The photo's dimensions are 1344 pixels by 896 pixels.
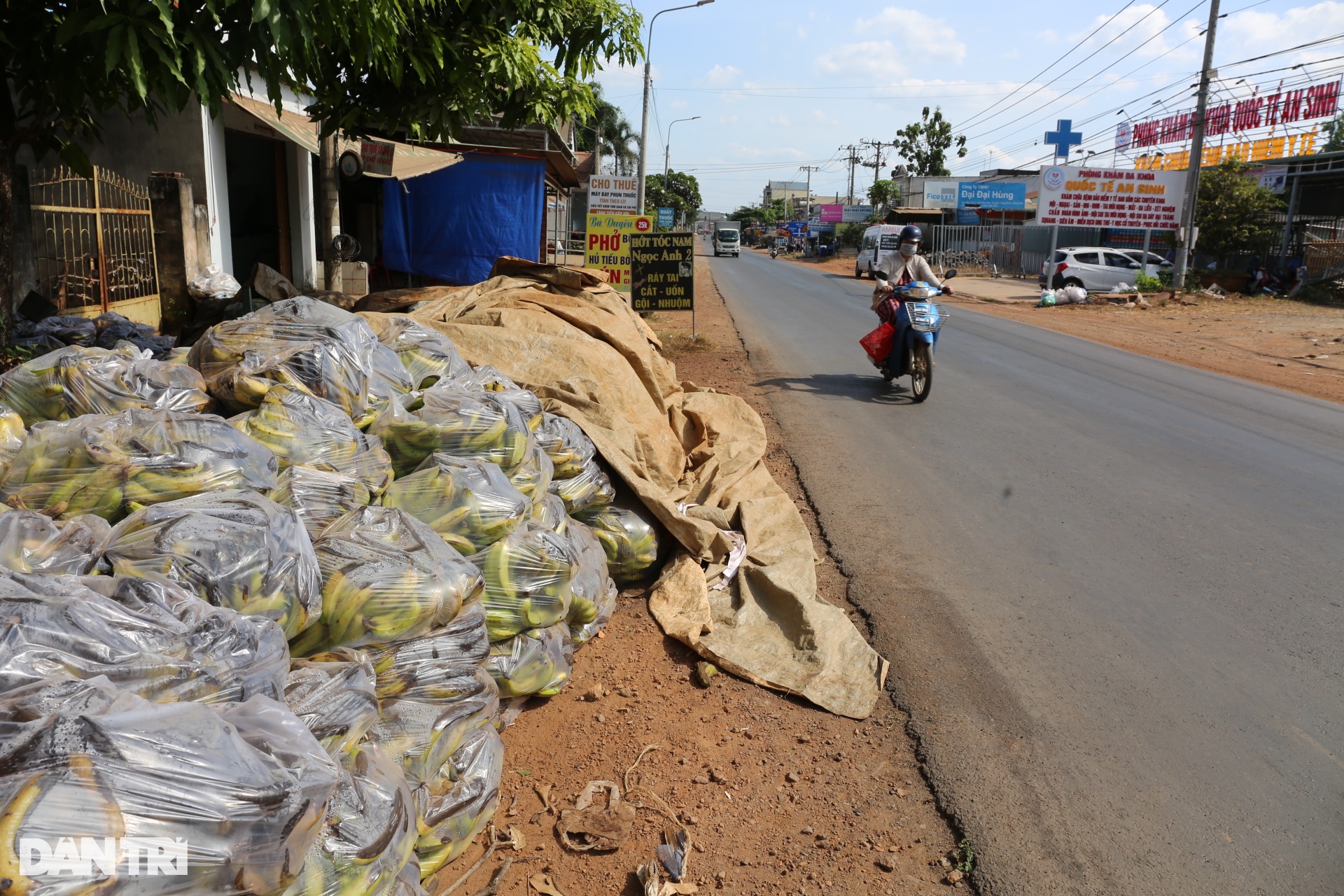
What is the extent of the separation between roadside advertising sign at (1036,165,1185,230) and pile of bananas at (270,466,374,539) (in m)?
30.3

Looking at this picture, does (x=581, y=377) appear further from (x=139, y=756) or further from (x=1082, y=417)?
(x=1082, y=417)

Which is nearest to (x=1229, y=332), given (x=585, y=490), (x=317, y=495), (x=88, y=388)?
(x=585, y=490)

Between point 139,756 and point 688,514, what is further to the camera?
point 688,514

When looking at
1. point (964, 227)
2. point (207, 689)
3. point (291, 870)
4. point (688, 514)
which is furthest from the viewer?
point (964, 227)

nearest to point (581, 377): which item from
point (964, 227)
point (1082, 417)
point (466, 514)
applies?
point (466, 514)

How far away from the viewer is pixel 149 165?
414 inches

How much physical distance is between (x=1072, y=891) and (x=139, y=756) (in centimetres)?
229

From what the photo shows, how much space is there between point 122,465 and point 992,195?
50715 millimetres

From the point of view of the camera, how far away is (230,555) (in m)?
2.32

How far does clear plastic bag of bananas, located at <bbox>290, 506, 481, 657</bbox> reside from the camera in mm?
2541

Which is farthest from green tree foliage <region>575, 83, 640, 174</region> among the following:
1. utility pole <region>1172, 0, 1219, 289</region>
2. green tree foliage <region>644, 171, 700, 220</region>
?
utility pole <region>1172, 0, 1219, 289</region>

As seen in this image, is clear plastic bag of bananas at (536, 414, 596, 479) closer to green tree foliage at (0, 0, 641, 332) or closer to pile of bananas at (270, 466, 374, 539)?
pile of bananas at (270, 466, 374, 539)

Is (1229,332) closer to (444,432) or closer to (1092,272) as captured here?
(1092,272)

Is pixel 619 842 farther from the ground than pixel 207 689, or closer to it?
closer to it
